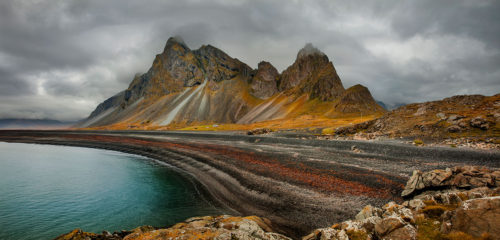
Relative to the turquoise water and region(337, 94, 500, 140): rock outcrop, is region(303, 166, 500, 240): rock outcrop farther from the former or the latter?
region(337, 94, 500, 140): rock outcrop

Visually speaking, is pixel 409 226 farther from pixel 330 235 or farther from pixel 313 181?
pixel 313 181

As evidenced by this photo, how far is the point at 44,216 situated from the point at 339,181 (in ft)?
89.0

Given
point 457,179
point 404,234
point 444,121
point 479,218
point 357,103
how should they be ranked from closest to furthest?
point 479,218 → point 404,234 → point 457,179 → point 444,121 → point 357,103

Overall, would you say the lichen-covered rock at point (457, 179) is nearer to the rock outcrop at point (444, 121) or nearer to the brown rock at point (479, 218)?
the brown rock at point (479, 218)

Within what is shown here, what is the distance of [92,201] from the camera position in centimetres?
2067

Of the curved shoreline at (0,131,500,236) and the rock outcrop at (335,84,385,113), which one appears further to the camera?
the rock outcrop at (335,84,385,113)

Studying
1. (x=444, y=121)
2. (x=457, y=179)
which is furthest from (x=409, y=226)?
(x=444, y=121)

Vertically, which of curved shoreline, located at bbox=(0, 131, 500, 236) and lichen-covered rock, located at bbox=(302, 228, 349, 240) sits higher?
lichen-covered rock, located at bbox=(302, 228, 349, 240)

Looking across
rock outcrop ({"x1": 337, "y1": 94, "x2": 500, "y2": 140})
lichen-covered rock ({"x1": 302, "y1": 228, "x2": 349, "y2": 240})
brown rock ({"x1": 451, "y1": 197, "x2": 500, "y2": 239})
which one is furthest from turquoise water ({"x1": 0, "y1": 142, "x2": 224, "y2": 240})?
rock outcrop ({"x1": 337, "y1": 94, "x2": 500, "y2": 140})

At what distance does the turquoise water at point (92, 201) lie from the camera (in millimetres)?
15570

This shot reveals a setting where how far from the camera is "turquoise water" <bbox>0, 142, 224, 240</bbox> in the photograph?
15.6 meters

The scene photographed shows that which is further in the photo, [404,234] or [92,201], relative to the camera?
[92,201]

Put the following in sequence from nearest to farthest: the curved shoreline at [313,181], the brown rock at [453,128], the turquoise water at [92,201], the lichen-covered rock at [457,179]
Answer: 1. the lichen-covered rock at [457,179]
2. the curved shoreline at [313,181]
3. the turquoise water at [92,201]
4. the brown rock at [453,128]

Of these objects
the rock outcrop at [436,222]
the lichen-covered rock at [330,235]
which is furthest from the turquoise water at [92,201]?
the rock outcrop at [436,222]
